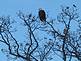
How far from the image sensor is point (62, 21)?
24.6m

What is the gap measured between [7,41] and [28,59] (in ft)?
7.41

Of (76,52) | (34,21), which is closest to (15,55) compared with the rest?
(34,21)

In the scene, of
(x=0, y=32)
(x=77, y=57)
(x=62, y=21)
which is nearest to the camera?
(x=77, y=57)

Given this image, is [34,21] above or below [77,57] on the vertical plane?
above

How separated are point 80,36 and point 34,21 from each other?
3858mm

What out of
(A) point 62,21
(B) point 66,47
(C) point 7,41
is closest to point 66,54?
(B) point 66,47

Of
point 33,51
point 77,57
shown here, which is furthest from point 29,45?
point 77,57

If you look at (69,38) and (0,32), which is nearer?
(69,38)

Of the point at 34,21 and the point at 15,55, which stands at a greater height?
the point at 34,21

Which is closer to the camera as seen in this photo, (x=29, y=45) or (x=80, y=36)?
(x=80, y=36)

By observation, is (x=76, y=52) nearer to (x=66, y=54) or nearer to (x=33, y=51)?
(x=66, y=54)

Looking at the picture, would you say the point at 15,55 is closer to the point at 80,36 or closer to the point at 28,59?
the point at 28,59

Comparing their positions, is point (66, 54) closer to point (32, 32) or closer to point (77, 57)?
point (77, 57)

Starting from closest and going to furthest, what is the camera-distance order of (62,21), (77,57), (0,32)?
(77,57) < (62,21) < (0,32)
